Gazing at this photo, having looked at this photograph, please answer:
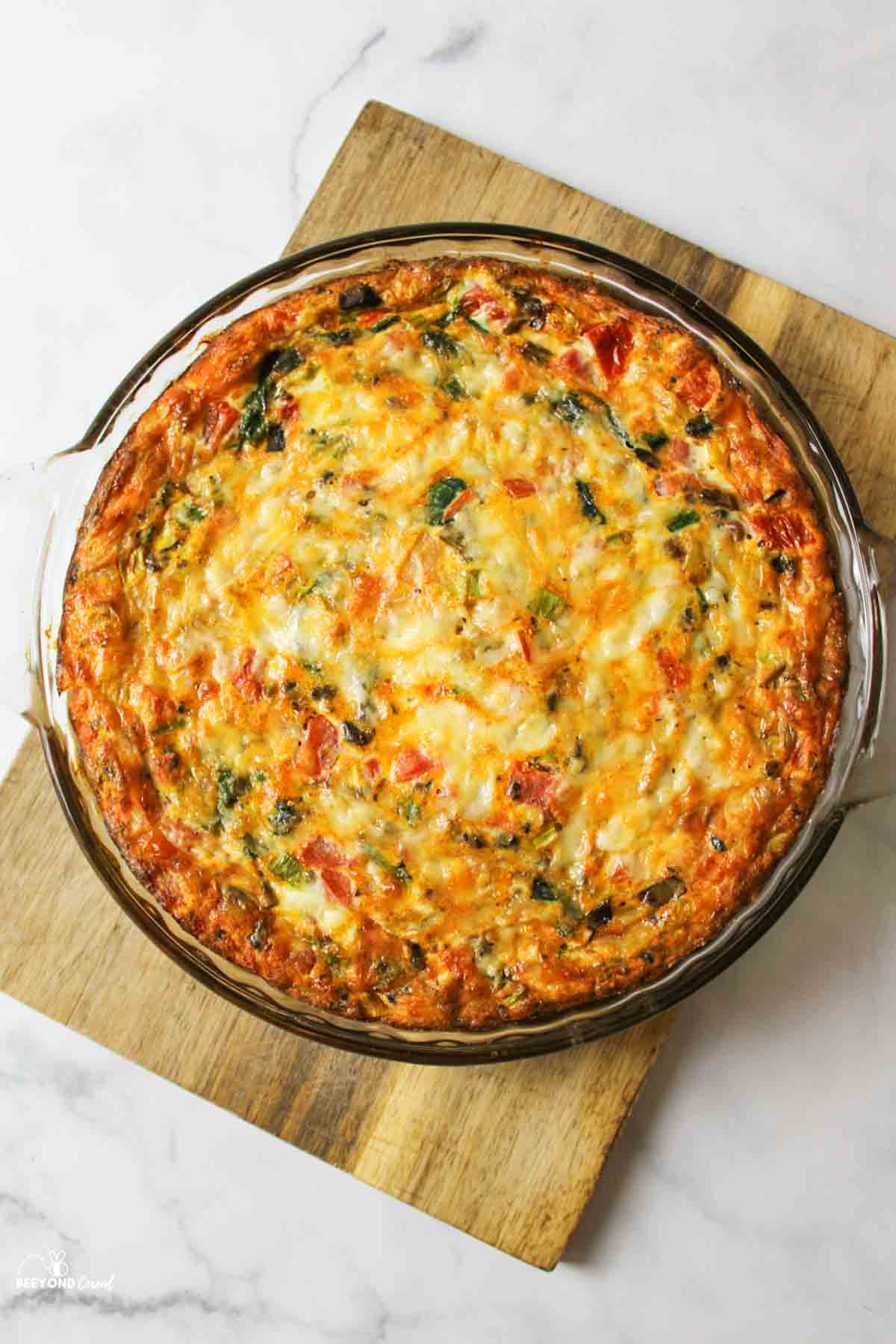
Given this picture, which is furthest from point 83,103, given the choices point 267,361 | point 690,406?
point 690,406

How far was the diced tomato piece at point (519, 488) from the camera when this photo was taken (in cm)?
267

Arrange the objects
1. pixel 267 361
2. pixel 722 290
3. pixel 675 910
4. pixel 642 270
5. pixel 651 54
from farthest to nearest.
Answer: pixel 651 54
pixel 722 290
pixel 642 270
pixel 267 361
pixel 675 910

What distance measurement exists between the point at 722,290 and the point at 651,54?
0.89 m

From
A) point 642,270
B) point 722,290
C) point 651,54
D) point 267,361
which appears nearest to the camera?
point 267,361

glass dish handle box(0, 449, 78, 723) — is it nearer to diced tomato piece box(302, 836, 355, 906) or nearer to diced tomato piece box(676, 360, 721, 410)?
diced tomato piece box(302, 836, 355, 906)

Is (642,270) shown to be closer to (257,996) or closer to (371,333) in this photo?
(371,333)

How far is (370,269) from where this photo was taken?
294 centimetres

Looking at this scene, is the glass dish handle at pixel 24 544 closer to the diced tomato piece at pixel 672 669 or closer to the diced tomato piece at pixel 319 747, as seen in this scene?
the diced tomato piece at pixel 319 747

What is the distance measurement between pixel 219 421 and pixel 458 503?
58 cm

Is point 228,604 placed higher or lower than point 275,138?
lower

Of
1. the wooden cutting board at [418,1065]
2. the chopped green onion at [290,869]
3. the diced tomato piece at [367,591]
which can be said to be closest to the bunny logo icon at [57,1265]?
the wooden cutting board at [418,1065]

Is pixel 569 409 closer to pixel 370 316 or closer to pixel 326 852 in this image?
pixel 370 316

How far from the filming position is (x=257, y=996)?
285 centimetres

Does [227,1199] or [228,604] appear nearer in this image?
[228,604]
